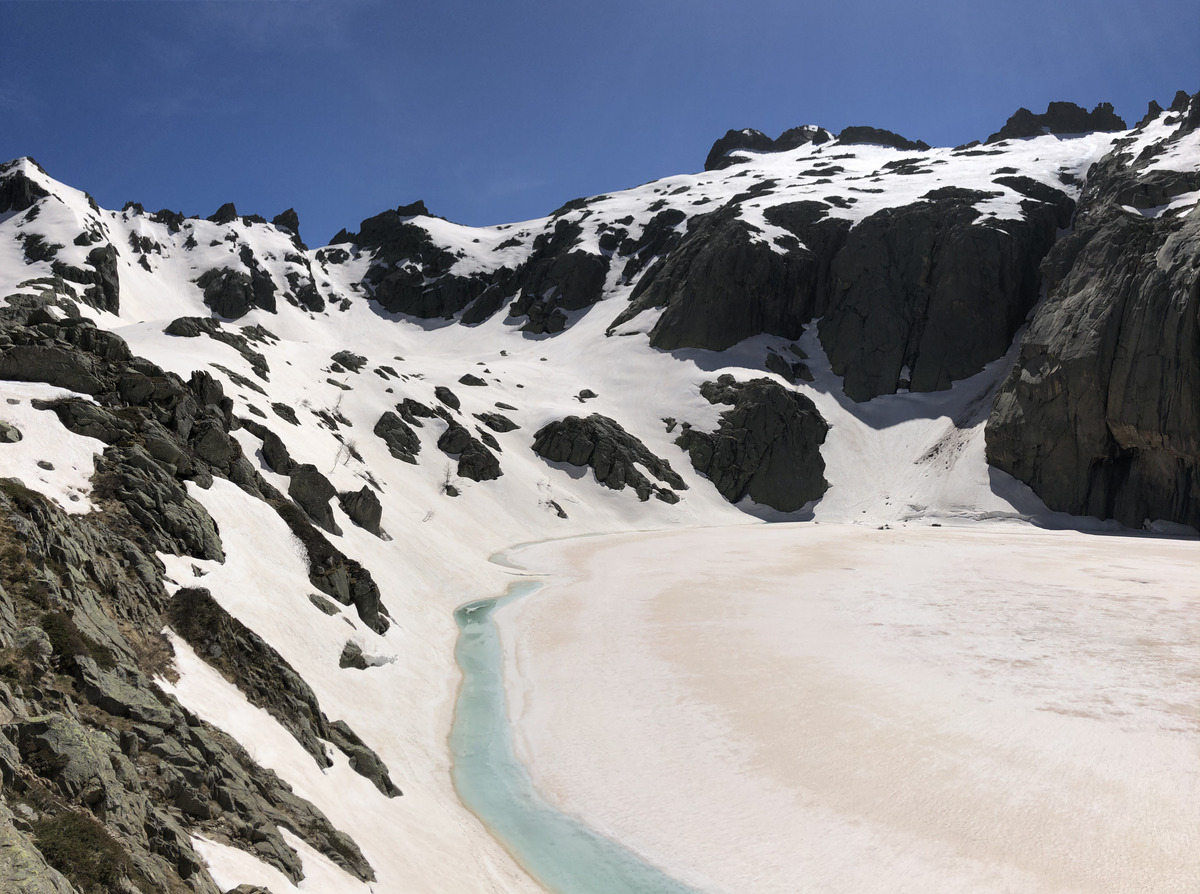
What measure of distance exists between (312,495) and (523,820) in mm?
18436

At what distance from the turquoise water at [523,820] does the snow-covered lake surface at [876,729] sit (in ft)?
1.39

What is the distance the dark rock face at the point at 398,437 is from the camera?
58625 millimetres

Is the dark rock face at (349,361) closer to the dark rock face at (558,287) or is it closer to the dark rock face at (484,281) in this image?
the dark rock face at (558,287)

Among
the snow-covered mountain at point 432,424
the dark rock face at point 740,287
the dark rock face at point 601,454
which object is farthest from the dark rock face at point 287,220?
the dark rock face at point 601,454

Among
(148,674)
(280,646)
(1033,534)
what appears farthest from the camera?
(1033,534)

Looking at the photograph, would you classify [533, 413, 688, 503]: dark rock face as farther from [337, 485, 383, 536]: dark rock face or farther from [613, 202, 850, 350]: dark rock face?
[337, 485, 383, 536]: dark rock face

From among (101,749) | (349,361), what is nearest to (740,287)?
(349,361)

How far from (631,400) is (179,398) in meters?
77.7

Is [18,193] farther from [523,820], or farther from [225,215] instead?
[523,820]

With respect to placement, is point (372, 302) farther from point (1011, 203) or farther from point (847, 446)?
point (1011, 203)

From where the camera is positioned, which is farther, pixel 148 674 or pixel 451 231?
pixel 451 231

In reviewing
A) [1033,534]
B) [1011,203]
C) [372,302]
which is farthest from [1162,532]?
[372,302]

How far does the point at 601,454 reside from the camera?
77.6 meters

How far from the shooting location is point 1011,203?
11406cm
